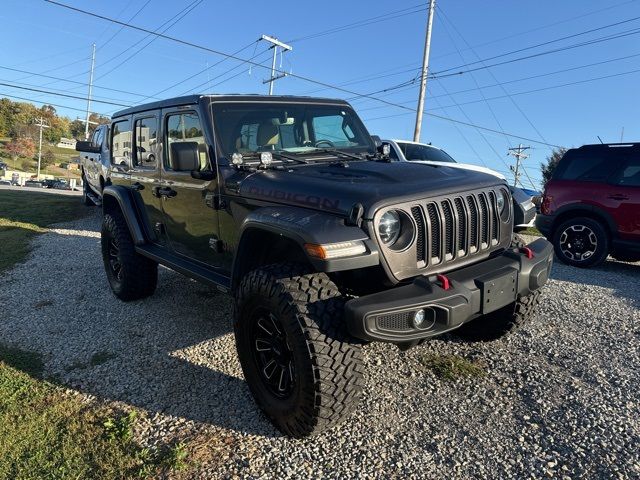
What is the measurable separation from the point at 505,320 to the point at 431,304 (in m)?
1.54

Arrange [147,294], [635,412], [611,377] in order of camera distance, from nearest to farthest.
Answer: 1. [635,412]
2. [611,377]
3. [147,294]

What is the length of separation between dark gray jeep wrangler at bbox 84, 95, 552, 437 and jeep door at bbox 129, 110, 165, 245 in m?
0.15

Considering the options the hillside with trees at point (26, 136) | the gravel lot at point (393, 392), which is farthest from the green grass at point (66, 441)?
the hillside with trees at point (26, 136)

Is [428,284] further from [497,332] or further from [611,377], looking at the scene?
[611,377]

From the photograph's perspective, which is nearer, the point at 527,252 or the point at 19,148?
the point at 527,252

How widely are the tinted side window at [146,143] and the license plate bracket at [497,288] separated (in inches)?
128

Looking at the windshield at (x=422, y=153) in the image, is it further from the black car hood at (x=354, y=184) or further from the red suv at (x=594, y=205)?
the black car hood at (x=354, y=184)

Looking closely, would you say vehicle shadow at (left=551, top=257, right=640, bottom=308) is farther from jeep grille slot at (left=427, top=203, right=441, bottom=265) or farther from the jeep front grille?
jeep grille slot at (left=427, top=203, right=441, bottom=265)

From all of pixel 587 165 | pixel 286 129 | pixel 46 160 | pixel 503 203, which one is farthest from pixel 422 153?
pixel 46 160

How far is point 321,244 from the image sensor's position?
238cm

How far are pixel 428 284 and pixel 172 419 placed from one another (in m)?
1.84

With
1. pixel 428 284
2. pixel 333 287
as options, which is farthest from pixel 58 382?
pixel 428 284

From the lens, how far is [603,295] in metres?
5.45

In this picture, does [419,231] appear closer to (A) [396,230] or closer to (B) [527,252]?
(A) [396,230]
